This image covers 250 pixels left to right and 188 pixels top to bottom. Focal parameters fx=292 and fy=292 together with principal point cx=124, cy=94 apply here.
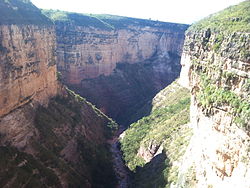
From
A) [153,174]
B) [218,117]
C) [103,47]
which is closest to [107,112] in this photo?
[103,47]

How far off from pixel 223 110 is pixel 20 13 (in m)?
27.2

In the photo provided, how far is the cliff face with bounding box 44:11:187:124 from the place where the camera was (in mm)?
63688

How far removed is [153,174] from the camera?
32281 mm

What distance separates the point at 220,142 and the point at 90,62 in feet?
172

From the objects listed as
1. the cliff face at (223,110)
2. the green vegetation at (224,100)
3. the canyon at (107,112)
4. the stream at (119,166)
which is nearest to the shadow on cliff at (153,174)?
the canyon at (107,112)

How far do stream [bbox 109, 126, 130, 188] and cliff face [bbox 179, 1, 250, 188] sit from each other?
14007 millimetres

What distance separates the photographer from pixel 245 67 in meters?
16.7

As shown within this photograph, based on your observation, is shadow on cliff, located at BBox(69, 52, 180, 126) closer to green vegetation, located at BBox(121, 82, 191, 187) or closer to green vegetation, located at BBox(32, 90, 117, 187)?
green vegetation, located at BBox(121, 82, 191, 187)

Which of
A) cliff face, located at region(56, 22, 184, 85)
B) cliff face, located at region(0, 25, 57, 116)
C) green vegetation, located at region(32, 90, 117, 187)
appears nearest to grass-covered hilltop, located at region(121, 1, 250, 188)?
green vegetation, located at region(32, 90, 117, 187)

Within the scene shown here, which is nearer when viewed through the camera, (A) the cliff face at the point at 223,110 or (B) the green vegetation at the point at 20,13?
(A) the cliff face at the point at 223,110

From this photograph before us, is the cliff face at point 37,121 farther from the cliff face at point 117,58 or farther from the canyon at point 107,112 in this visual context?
the cliff face at point 117,58

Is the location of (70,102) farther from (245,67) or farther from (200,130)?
(245,67)

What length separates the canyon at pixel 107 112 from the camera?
18.1 metres

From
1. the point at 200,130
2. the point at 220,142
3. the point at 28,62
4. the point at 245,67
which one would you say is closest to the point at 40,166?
the point at 28,62
